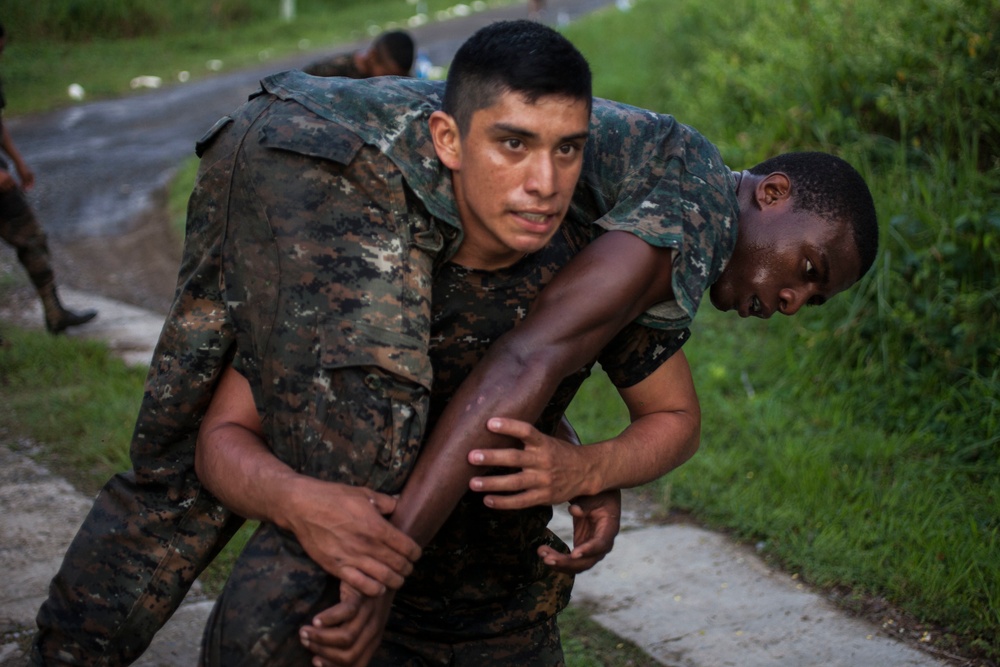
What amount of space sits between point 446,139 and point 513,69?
0.70 ft

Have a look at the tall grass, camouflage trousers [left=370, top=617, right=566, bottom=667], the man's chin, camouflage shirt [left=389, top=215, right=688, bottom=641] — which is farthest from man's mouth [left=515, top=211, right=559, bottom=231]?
the tall grass

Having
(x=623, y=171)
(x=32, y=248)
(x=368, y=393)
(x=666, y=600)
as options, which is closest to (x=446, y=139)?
(x=623, y=171)

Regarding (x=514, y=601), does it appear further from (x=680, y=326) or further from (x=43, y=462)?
(x=43, y=462)

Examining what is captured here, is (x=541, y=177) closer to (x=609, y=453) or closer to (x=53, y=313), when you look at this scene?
(x=609, y=453)

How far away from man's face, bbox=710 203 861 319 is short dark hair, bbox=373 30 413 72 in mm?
4756

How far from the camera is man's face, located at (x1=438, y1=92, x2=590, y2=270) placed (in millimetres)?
2195

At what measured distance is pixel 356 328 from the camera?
2.07m

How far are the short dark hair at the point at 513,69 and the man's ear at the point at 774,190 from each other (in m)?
0.74

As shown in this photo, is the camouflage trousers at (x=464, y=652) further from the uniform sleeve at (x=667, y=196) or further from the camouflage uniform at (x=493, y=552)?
the uniform sleeve at (x=667, y=196)

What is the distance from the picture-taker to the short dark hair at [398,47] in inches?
280

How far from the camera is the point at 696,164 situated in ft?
8.10

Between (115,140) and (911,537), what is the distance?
925 centimetres

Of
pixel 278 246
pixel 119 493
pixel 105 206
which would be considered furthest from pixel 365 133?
pixel 105 206

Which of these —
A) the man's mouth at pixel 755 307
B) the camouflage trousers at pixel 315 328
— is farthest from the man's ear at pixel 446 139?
the man's mouth at pixel 755 307
